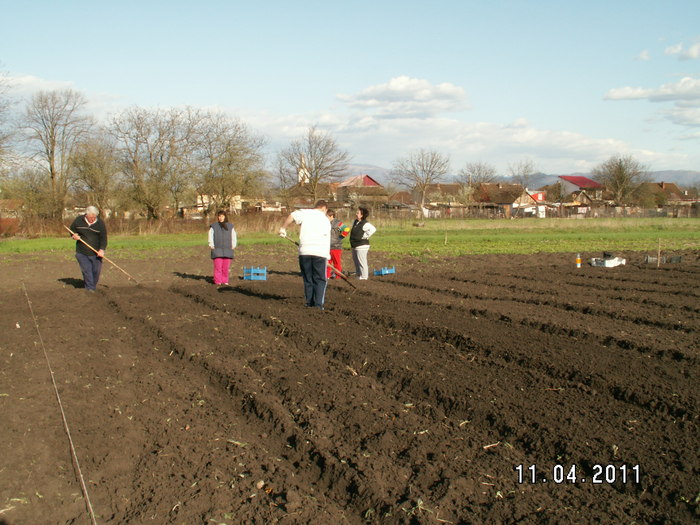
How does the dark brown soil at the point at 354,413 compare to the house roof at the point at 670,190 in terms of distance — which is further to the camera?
the house roof at the point at 670,190

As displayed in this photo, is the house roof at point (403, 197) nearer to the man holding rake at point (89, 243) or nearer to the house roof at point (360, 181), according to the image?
the house roof at point (360, 181)

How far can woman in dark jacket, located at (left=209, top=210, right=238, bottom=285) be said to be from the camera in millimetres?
13352

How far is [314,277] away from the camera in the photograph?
982cm

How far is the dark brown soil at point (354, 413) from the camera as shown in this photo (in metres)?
3.76

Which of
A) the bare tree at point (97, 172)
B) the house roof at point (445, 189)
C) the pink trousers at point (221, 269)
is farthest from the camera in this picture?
the house roof at point (445, 189)

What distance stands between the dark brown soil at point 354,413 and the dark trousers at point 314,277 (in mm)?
387

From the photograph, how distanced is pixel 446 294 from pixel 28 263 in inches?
569

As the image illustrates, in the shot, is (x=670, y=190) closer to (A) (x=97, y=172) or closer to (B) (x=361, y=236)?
(A) (x=97, y=172)

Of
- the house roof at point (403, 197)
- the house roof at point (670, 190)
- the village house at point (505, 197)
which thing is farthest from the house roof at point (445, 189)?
the house roof at point (670, 190)

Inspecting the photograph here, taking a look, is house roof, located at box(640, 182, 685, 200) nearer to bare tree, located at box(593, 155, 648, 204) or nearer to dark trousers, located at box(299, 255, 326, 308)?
bare tree, located at box(593, 155, 648, 204)

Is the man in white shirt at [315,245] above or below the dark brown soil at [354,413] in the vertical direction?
above

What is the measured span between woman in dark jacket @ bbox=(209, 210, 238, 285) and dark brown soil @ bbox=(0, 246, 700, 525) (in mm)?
3369

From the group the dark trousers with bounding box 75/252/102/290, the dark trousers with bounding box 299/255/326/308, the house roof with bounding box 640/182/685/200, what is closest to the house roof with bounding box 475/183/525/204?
the house roof with bounding box 640/182/685/200

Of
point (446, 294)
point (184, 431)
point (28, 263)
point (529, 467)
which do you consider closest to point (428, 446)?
point (529, 467)
